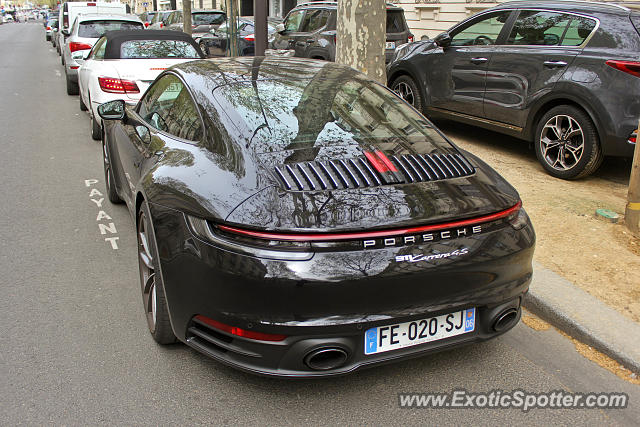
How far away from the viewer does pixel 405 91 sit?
8.66m

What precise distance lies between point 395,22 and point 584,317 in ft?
34.0

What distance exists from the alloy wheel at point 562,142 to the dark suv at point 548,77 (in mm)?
10

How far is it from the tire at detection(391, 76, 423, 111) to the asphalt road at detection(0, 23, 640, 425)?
5.00m

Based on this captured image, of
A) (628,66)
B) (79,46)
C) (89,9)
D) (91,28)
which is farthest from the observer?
(89,9)

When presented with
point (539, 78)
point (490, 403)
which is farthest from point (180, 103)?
point (539, 78)

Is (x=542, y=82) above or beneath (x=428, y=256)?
above

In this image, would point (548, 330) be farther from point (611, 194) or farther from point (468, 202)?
point (611, 194)

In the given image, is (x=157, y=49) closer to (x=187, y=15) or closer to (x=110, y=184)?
(x=110, y=184)

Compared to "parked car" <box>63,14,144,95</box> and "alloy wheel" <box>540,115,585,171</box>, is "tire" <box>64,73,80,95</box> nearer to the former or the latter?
"parked car" <box>63,14,144,95</box>

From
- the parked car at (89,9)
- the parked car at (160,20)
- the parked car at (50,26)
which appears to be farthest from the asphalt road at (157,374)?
the parked car at (50,26)

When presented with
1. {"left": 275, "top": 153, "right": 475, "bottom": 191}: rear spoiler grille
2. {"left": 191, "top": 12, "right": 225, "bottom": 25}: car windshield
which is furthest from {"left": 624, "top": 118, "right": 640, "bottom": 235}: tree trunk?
{"left": 191, "top": 12, "right": 225, "bottom": 25}: car windshield

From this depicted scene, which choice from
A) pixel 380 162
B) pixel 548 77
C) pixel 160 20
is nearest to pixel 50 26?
pixel 160 20

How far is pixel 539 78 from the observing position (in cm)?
653

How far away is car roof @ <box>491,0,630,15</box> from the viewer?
6.29m
